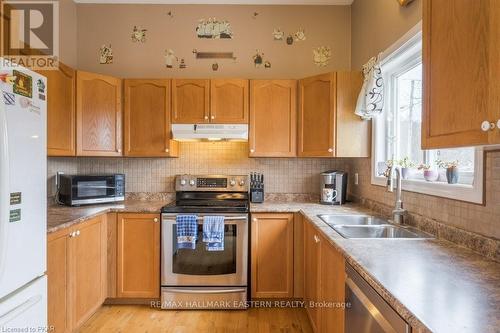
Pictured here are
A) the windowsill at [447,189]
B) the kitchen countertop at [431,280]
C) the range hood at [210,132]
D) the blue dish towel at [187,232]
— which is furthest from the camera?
the range hood at [210,132]

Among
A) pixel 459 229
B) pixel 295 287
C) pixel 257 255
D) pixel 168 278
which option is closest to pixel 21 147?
pixel 168 278

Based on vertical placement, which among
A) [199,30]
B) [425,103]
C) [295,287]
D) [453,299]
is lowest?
[295,287]

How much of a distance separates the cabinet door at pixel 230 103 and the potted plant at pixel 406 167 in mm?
1375

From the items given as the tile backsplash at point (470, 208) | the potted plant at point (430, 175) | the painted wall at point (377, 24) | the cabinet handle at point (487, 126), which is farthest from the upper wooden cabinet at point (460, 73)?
the painted wall at point (377, 24)

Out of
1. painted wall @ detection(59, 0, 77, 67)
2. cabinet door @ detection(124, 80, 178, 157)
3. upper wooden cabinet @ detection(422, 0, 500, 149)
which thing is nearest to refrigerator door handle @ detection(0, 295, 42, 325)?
cabinet door @ detection(124, 80, 178, 157)

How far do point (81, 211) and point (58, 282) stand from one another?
0.61 metres

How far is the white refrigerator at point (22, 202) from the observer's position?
1.24 metres

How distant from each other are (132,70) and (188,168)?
1162mm

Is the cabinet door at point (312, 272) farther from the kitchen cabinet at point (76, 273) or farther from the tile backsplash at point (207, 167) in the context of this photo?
the kitchen cabinet at point (76, 273)

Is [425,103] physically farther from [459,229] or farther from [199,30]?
[199,30]

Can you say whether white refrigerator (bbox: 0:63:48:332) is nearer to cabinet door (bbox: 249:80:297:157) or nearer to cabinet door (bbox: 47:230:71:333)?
cabinet door (bbox: 47:230:71:333)

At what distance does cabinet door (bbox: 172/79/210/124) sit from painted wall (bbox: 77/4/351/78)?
0.35m

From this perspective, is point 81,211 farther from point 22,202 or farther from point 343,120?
point 343,120

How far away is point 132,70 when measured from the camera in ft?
10.4
